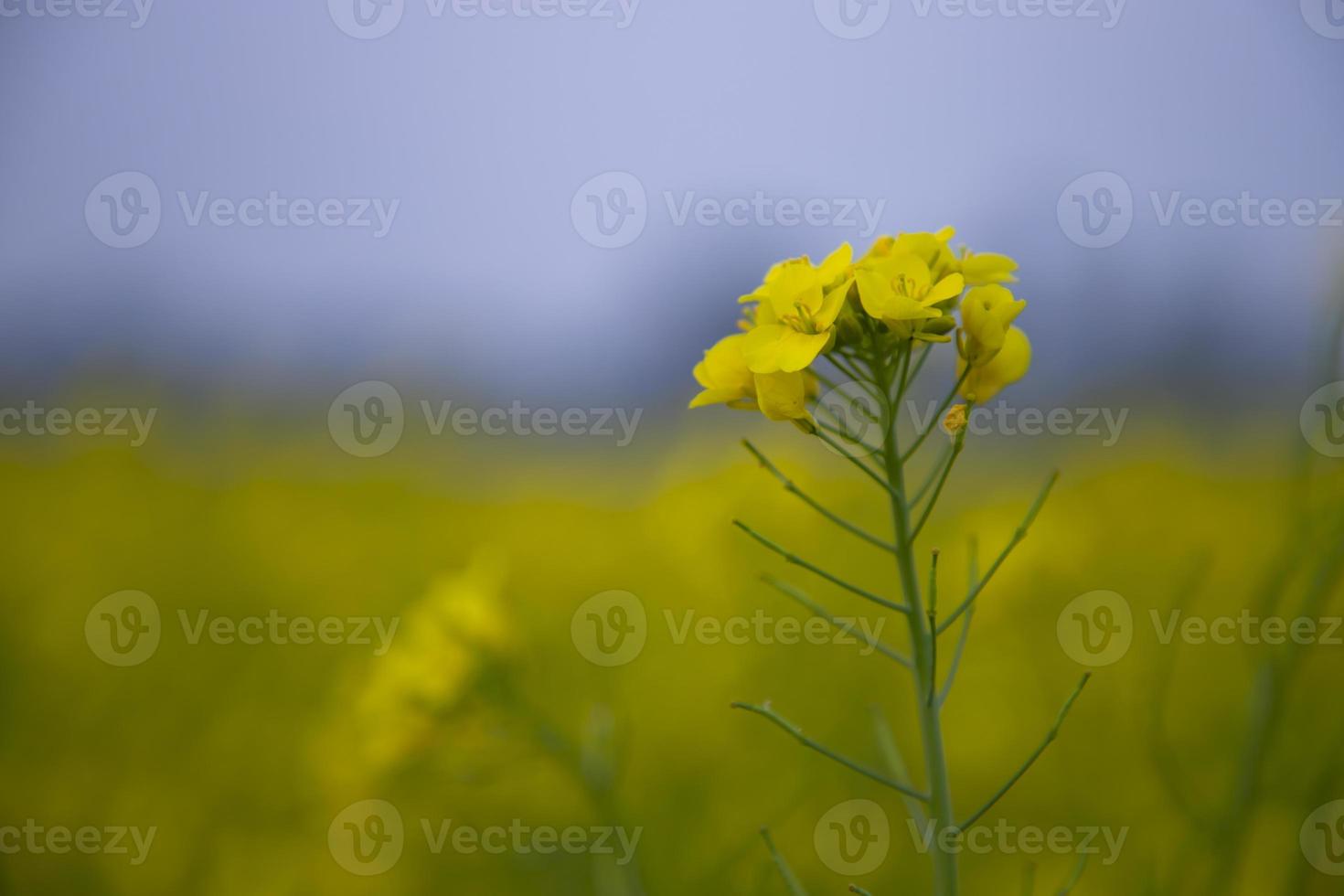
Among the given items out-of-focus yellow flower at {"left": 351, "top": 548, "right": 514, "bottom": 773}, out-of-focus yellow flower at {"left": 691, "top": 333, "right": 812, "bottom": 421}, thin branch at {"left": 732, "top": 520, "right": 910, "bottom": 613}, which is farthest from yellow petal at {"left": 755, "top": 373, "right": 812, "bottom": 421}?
out-of-focus yellow flower at {"left": 351, "top": 548, "right": 514, "bottom": 773}

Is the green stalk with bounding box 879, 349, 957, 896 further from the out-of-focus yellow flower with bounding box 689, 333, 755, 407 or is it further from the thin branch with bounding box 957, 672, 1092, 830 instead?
the out-of-focus yellow flower with bounding box 689, 333, 755, 407

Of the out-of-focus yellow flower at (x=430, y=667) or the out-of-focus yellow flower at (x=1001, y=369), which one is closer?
the out-of-focus yellow flower at (x=1001, y=369)

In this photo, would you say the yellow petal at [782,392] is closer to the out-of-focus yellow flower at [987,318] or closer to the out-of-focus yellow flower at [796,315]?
the out-of-focus yellow flower at [796,315]

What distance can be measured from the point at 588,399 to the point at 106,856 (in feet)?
5.63

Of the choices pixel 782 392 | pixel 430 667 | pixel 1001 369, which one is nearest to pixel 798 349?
pixel 782 392

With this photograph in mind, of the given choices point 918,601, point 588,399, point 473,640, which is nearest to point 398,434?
point 588,399

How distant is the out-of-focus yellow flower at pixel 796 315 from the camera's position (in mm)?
852

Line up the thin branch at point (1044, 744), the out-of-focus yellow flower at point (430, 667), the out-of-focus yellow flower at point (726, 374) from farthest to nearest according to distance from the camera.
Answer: the out-of-focus yellow flower at point (430, 667), the out-of-focus yellow flower at point (726, 374), the thin branch at point (1044, 744)

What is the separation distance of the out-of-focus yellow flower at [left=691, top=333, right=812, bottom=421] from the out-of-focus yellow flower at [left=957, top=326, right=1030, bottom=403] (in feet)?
0.60

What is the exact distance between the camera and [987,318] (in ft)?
2.93

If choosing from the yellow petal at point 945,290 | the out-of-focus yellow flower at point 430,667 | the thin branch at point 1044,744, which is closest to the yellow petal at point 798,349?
the yellow petal at point 945,290

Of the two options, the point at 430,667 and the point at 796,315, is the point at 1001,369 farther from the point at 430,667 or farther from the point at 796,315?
the point at 430,667

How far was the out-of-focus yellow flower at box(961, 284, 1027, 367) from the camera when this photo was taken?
2.91 feet

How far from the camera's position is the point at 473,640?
147cm
